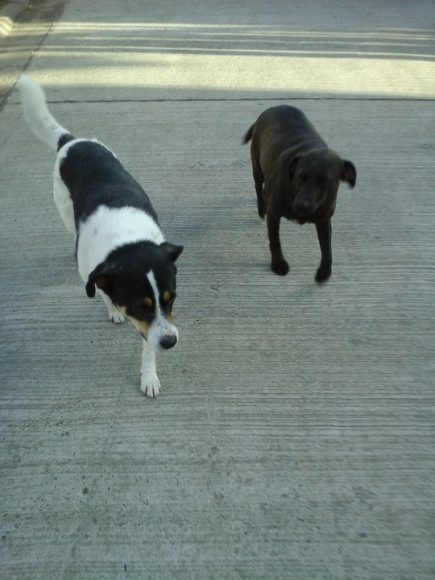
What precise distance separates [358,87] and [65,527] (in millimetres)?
5220

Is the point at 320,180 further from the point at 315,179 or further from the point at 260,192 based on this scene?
the point at 260,192

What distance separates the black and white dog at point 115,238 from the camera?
88.2 inches

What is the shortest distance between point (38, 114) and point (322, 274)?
7.40 feet

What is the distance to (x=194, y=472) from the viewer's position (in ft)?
7.32

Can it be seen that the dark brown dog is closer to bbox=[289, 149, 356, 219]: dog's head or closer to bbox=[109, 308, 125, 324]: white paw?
bbox=[289, 149, 356, 219]: dog's head

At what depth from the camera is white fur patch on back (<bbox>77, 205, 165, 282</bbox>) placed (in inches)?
97.9

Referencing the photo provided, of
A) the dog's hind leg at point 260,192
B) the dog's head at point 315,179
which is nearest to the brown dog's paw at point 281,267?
the dog's head at point 315,179

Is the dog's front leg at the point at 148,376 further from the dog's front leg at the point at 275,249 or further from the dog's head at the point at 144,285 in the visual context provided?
the dog's front leg at the point at 275,249

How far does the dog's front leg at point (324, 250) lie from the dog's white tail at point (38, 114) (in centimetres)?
188

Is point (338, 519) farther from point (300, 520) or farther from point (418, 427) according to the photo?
point (418, 427)

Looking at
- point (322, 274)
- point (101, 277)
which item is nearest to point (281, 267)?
point (322, 274)

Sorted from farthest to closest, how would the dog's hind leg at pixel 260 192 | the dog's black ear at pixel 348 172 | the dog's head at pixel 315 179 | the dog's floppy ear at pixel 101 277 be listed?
the dog's hind leg at pixel 260 192 → the dog's black ear at pixel 348 172 → the dog's head at pixel 315 179 → the dog's floppy ear at pixel 101 277

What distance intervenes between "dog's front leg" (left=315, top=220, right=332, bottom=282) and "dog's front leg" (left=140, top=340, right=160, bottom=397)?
A: 4.11ft

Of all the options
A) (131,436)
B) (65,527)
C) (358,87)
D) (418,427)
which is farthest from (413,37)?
(65,527)
